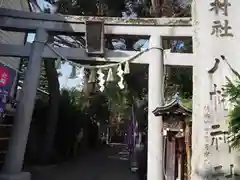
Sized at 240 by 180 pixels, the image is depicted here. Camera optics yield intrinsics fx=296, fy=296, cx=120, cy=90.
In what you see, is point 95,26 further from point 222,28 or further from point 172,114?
point 222,28

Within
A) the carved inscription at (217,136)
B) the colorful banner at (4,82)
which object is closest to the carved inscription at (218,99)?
the carved inscription at (217,136)

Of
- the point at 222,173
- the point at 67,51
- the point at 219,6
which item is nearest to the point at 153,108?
the point at 67,51

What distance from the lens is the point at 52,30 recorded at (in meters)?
8.45

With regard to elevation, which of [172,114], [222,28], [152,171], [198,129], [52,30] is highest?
[52,30]

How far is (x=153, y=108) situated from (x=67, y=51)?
2905mm

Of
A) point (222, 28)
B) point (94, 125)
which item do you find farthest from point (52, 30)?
point (94, 125)

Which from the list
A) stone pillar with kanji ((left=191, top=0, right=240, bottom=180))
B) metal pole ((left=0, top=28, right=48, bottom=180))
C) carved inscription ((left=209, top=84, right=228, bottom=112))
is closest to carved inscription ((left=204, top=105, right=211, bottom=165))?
stone pillar with kanji ((left=191, top=0, right=240, bottom=180))

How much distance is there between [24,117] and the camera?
7934 millimetres

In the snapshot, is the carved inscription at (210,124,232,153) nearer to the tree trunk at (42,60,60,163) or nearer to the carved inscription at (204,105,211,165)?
the carved inscription at (204,105,211,165)

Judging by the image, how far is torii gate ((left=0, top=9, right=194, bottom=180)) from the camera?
7.78 meters

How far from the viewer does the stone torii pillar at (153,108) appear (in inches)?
289

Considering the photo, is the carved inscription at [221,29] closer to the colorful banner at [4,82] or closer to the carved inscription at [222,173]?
the carved inscription at [222,173]

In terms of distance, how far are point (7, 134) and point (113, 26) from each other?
19.5 ft

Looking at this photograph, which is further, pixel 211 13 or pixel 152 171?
pixel 152 171
